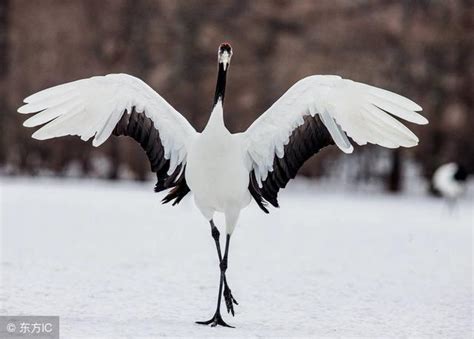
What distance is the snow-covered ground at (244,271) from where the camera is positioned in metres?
6.58

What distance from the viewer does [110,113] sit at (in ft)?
21.4

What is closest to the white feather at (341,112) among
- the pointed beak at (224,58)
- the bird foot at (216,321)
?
the pointed beak at (224,58)

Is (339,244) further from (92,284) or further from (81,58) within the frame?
(81,58)

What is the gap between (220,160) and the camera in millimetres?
6078

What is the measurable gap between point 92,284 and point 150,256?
249cm

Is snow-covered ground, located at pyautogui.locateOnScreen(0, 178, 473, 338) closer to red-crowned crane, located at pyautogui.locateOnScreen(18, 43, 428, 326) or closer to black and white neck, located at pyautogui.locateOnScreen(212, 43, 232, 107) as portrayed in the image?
red-crowned crane, located at pyautogui.locateOnScreen(18, 43, 428, 326)

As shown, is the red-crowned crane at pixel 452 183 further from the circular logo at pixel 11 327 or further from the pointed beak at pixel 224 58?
the circular logo at pixel 11 327

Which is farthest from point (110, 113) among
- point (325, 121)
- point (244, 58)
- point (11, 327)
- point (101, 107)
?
point (244, 58)

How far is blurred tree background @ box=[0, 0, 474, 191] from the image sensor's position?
26.5 meters

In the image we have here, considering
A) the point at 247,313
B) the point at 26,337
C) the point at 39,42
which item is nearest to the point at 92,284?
the point at 247,313
